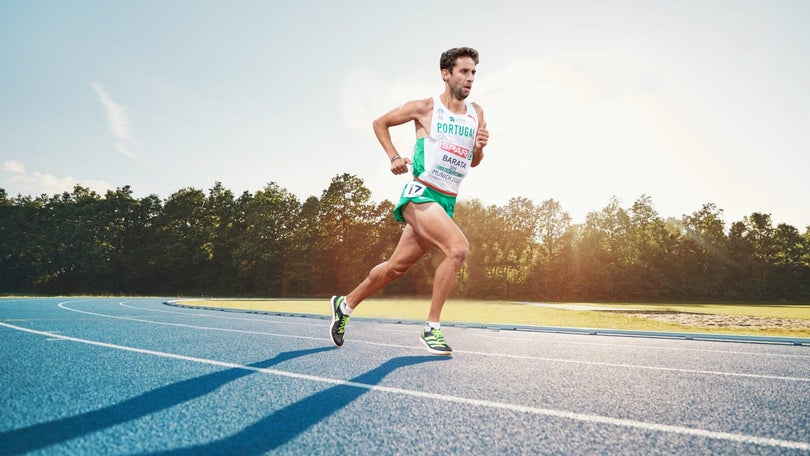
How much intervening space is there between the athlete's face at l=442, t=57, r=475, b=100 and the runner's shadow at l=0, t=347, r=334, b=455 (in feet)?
11.1

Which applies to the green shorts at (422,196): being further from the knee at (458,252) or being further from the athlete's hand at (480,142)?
the athlete's hand at (480,142)

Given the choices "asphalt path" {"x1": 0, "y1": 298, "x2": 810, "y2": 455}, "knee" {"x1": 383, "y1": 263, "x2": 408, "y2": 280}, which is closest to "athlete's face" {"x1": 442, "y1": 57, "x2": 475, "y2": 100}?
"knee" {"x1": 383, "y1": 263, "x2": 408, "y2": 280}

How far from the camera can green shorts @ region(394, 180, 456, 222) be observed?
14.5ft

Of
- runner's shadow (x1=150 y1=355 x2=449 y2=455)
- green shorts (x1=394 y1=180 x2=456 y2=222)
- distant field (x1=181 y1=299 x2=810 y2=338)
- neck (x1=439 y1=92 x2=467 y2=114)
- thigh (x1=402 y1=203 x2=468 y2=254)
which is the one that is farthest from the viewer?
distant field (x1=181 y1=299 x2=810 y2=338)

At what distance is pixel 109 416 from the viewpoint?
6.59 ft

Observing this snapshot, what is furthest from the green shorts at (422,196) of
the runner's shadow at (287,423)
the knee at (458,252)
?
the runner's shadow at (287,423)

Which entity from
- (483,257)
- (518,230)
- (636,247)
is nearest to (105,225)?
(483,257)

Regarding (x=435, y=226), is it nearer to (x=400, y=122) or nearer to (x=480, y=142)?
(x=480, y=142)

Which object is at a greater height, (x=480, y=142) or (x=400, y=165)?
(x=480, y=142)

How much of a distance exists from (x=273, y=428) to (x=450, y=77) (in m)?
3.87

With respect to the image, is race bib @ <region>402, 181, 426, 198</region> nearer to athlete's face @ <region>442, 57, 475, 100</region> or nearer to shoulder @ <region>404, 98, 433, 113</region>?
shoulder @ <region>404, 98, 433, 113</region>

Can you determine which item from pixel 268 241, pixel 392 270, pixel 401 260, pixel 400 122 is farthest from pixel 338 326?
pixel 268 241

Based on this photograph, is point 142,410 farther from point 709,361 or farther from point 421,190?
point 709,361

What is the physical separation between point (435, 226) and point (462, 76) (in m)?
1.63
